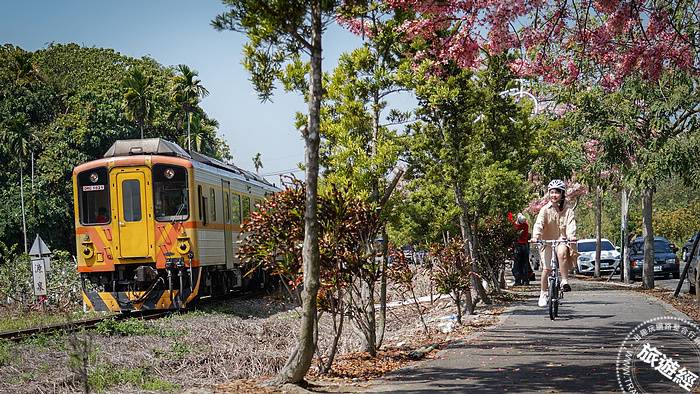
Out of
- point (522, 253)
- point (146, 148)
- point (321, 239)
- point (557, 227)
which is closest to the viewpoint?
point (321, 239)

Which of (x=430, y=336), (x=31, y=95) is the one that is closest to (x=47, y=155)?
(x=31, y=95)

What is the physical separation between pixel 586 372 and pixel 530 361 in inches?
35.1

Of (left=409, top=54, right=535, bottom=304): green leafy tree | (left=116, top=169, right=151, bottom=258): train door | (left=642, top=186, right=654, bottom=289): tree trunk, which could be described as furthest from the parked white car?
(left=116, top=169, right=151, bottom=258): train door

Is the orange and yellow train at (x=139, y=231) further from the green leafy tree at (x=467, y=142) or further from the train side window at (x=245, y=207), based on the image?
the green leafy tree at (x=467, y=142)

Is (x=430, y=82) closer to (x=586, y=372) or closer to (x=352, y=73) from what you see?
(x=352, y=73)

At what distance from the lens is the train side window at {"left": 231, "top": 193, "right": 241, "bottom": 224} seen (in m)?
21.1

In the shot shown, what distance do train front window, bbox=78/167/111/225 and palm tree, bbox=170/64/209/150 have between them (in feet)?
122

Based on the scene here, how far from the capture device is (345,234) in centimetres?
820

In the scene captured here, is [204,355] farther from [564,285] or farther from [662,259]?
[662,259]

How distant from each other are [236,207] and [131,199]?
4688 mm

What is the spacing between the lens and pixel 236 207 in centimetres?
2148

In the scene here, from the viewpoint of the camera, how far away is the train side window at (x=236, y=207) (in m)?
21.1

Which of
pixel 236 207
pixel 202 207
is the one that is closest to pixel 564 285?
pixel 202 207

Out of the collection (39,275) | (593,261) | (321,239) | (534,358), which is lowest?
(534,358)
